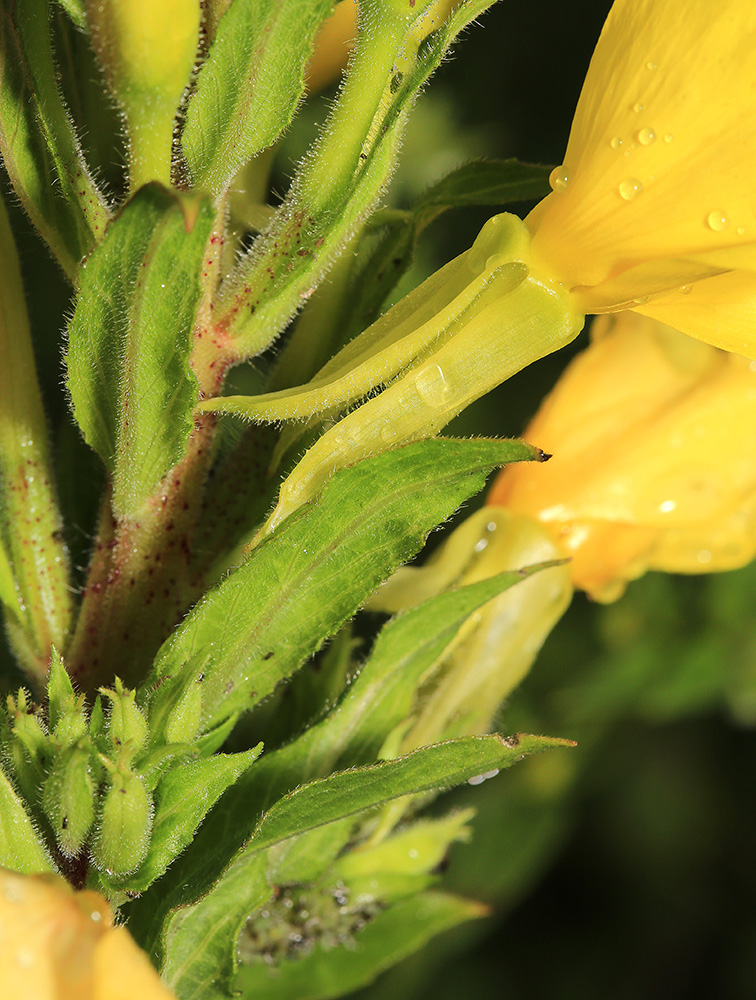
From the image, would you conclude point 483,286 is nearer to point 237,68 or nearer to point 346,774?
point 237,68

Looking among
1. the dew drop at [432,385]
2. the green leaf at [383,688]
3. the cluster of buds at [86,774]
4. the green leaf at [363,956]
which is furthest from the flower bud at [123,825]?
the green leaf at [363,956]

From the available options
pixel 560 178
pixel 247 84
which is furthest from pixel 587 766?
pixel 247 84

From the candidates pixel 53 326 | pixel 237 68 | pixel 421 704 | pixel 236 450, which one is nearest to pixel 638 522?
pixel 421 704

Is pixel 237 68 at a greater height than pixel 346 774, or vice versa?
pixel 237 68

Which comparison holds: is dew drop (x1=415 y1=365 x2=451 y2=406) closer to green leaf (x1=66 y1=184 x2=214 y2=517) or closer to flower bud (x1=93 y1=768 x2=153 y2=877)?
green leaf (x1=66 y1=184 x2=214 y2=517)

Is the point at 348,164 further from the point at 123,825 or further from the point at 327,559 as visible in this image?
the point at 123,825

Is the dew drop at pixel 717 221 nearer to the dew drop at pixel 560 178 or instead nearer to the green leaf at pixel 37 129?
the dew drop at pixel 560 178

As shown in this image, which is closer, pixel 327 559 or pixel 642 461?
pixel 327 559
